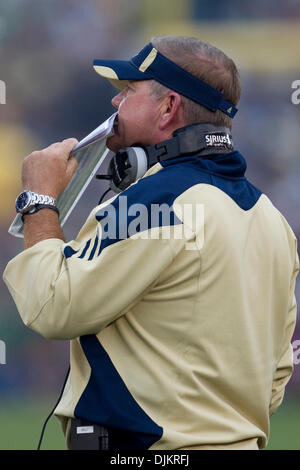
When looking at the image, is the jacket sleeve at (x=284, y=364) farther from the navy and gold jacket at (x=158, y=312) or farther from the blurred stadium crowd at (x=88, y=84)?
the blurred stadium crowd at (x=88, y=84)

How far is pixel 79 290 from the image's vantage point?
1.80m

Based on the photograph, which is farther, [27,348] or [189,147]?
A: [27,348]

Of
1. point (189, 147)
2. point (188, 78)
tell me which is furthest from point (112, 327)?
point (188, 78)

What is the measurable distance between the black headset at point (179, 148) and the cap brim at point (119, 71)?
0.17 meters

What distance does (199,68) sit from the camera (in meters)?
2.03

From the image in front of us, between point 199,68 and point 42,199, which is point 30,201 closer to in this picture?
point 42,199

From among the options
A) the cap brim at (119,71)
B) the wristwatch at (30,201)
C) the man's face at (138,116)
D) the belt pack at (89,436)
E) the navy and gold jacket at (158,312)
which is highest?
the cap brim at (119,71)

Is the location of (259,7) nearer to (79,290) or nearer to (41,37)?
(41,37)

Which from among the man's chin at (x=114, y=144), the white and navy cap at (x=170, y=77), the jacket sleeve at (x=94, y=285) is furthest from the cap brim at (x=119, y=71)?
the jacket sleeve at (x=94, y=285)

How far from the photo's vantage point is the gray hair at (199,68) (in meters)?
2.03

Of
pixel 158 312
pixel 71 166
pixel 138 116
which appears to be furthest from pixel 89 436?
pixel 138 116

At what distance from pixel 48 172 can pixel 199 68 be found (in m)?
0.45
